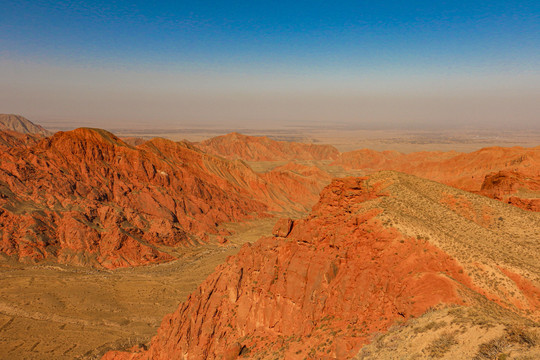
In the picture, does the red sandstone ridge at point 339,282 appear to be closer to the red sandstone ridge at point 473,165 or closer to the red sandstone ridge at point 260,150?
the red sandstone ridge at point 473,165

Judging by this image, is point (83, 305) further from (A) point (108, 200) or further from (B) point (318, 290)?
(B) point (318, 290)

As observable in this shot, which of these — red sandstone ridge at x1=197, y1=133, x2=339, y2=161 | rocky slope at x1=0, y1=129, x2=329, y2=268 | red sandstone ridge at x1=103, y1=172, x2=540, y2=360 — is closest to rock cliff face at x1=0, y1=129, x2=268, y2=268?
rocky slope at x1=0, y1=129, x2=329, y2=268

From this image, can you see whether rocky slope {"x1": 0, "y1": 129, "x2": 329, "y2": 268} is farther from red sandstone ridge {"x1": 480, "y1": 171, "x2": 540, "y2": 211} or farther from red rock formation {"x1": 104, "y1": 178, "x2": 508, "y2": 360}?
red sandstone ridge {"x1": 480, "y1": 171, "x2": 540, "y2": 211}

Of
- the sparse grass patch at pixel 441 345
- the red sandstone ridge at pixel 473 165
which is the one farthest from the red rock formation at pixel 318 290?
the red sandstone ridge at pixel 473 165

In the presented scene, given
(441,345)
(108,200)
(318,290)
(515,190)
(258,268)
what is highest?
(515,190)

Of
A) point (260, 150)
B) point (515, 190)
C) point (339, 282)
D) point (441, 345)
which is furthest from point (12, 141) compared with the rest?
point (515, 190)

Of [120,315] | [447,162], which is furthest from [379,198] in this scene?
[447,162]
